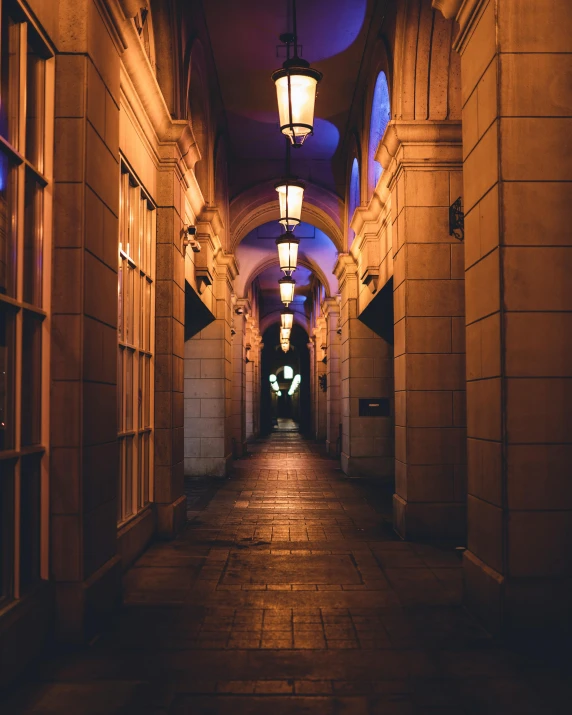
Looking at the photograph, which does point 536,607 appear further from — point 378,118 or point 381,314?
point 381,314

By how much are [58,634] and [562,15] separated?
5.21m

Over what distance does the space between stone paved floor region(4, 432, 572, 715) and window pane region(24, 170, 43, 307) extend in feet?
7.39

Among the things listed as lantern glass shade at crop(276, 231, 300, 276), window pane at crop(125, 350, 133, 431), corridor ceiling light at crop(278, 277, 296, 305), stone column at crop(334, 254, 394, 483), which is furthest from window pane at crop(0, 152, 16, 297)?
corridor ceiling light at crop(278, 277, 296, 305)

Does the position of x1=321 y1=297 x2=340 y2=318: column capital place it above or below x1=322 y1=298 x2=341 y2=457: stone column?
above

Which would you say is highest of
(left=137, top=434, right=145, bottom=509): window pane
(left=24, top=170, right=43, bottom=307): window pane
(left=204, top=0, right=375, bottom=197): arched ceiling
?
(left=204, top=0, right=375, bottom=197): arched ceiling

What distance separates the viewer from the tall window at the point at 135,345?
628 centimetres

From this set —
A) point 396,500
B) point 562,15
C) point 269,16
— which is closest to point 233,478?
point 396,500

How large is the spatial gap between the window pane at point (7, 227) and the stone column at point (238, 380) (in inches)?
568

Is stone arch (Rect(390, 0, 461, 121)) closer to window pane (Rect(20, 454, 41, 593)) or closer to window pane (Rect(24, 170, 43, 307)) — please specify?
window pane (Rect(24, 170, 43, 307))

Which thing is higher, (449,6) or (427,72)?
(427,72)

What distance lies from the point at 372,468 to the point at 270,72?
786cm

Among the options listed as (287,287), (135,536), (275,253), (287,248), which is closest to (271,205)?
(287,287)

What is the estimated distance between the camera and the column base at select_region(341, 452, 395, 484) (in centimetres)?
1357

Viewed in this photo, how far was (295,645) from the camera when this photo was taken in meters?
4.30
